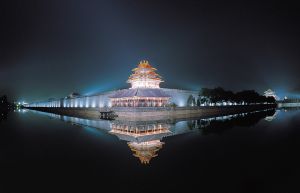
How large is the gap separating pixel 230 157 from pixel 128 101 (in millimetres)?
33945

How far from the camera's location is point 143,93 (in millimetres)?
41594

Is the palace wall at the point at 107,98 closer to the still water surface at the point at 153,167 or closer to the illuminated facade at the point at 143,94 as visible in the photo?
the illuminated facade at the point at 143,94

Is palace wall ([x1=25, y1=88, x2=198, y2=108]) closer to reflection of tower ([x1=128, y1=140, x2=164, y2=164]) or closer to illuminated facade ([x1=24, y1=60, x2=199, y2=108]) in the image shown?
illuminated facade ([x1=24, y1=60, x2=199, y2=108])

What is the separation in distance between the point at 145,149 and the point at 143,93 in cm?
3037

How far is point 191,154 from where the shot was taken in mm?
10383

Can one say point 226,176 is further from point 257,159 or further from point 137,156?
point 137,156

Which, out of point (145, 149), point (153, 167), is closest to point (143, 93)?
point (145, 149)

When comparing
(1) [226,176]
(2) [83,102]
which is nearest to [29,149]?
(1) [226,176]

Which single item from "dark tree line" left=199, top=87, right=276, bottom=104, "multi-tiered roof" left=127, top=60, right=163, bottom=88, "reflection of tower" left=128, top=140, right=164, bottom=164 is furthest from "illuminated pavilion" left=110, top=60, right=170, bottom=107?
"reflection of tower" left=128, top=140, right=164, bottom=164

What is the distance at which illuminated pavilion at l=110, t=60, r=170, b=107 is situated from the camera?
4112 cm

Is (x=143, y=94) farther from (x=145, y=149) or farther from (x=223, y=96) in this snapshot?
(x=145, y=149)

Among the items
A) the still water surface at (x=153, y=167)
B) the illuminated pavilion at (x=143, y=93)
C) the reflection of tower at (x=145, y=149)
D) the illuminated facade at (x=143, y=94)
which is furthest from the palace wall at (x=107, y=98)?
the still water surface at (x=153, y=167)

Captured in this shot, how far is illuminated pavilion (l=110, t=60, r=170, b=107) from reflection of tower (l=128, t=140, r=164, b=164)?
1081 inches

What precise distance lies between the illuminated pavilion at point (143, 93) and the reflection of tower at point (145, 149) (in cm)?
2745
